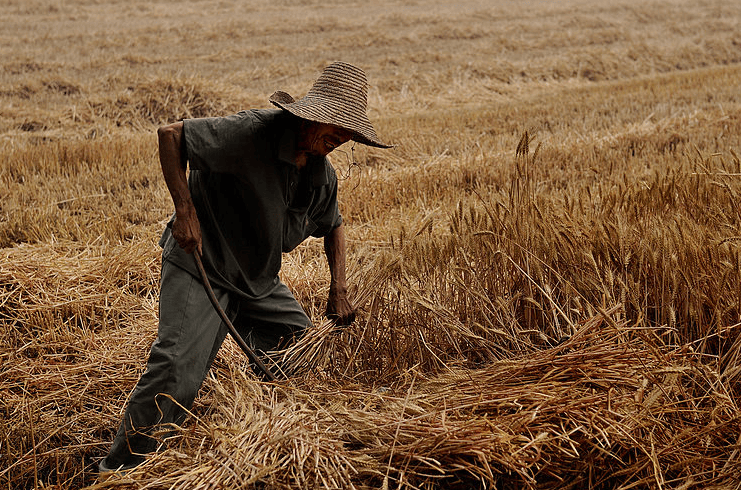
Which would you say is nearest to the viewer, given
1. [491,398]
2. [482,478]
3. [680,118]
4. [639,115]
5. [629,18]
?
[482,478]

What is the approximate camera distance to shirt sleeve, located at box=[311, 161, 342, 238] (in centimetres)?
258

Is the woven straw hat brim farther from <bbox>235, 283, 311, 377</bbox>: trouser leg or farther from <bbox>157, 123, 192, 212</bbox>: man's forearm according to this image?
<bbox>235, 283, 311, 377</bbox>: trouser leg

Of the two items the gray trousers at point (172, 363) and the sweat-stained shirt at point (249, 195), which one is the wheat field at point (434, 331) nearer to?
the gray trousers at point (172, 363)

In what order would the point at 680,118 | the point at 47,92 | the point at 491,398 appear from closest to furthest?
the point at 491,398 < the point at 680,118 < the point at 47,92

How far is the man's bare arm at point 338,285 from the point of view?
262cm

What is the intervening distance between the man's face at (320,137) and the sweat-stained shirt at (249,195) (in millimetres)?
45

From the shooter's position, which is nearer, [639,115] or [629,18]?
[639,115]

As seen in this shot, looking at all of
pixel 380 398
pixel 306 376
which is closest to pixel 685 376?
pixel 380 398

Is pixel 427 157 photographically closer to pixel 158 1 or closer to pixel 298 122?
pixel 298 122

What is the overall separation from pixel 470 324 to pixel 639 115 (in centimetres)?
671

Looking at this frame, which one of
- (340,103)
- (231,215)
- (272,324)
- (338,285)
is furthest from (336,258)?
(340,103)

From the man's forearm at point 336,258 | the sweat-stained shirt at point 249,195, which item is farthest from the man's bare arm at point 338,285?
the sweat-stained shirt at point 249,195

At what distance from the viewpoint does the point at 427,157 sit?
650cm

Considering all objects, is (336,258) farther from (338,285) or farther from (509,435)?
(509,435)
